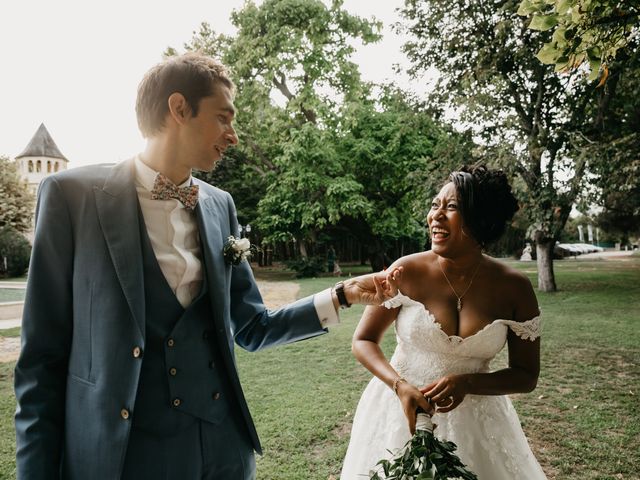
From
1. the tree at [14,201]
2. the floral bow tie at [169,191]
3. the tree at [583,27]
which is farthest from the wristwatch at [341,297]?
the tree at [14,201]

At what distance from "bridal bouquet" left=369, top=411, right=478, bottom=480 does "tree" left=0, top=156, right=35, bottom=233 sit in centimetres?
3412

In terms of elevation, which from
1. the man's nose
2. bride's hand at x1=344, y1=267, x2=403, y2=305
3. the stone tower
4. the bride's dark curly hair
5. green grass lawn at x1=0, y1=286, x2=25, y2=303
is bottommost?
green grass lawn at x1=0, y1=286, x2=25, y2=303

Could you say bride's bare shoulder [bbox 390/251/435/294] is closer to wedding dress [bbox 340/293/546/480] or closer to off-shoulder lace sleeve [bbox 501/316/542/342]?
wedding dress [bbox 340/293/546/480]

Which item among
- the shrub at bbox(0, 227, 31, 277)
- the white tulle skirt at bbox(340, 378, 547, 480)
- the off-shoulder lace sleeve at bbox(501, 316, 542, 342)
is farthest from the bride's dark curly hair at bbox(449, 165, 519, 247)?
the shrub at bbox(0, 227, 31, 277)

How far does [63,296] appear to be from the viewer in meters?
1.77

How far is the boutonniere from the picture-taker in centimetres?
218

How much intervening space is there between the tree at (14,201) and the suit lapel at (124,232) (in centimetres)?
3342

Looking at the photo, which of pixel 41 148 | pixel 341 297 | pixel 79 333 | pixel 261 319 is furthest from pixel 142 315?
pixel 41 148

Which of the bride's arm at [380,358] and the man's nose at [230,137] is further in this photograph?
the bride's arm at [380,358]

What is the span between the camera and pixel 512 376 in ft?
8.41

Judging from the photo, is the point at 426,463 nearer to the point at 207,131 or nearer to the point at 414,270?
the point at 414,270

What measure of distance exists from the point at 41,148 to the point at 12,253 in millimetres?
25567

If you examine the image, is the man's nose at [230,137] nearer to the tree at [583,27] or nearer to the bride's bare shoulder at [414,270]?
the bride's bare shoulder at [414,270]

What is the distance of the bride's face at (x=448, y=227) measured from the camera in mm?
2756
